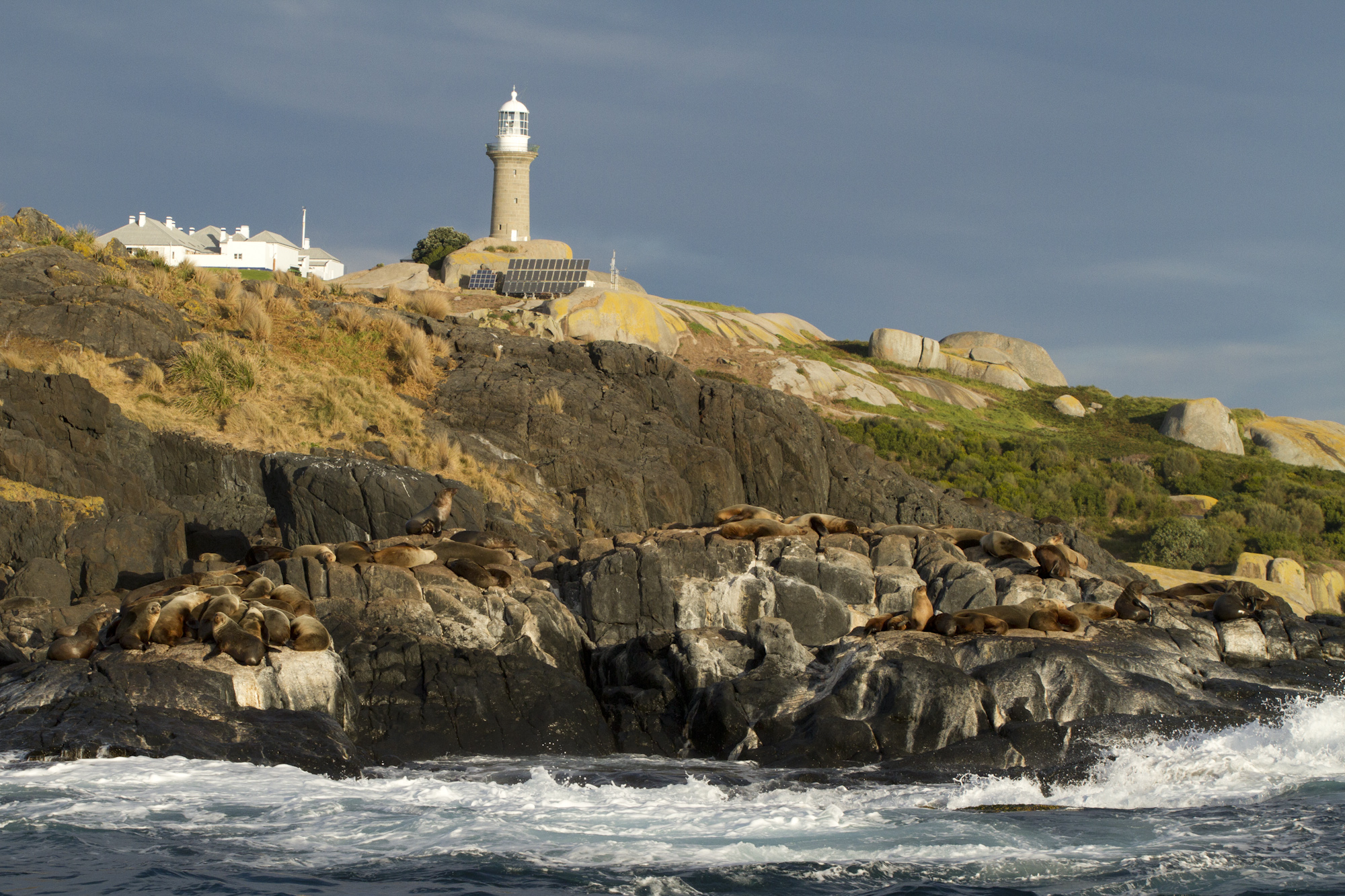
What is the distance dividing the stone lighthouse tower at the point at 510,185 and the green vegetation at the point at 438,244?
6.94 ft

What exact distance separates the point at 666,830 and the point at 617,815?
2.34ft

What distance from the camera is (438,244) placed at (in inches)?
2894

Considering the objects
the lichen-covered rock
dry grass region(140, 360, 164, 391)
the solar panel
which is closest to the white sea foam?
dry grass region(140, 360, 164, 391)

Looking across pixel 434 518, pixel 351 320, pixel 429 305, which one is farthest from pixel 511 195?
pixel 434 518

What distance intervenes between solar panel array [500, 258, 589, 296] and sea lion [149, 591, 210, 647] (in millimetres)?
39969

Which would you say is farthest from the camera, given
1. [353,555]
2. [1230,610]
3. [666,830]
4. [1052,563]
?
[1052,563]

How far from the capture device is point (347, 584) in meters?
17.1

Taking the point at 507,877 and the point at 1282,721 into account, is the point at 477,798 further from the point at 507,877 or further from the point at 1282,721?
the point at 1282,721

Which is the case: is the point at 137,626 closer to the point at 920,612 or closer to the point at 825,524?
the point at 920,612

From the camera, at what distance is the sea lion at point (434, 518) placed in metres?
21.2

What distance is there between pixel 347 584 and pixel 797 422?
70.6 feet

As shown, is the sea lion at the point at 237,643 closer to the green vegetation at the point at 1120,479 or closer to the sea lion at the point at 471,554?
the sea lion at the point at 471,554

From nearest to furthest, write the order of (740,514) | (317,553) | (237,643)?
1. (237,643)
2. (317,553)
3. (740,514)

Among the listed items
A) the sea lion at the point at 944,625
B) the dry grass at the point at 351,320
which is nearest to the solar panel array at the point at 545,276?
the dry grass at the point at 351,320
